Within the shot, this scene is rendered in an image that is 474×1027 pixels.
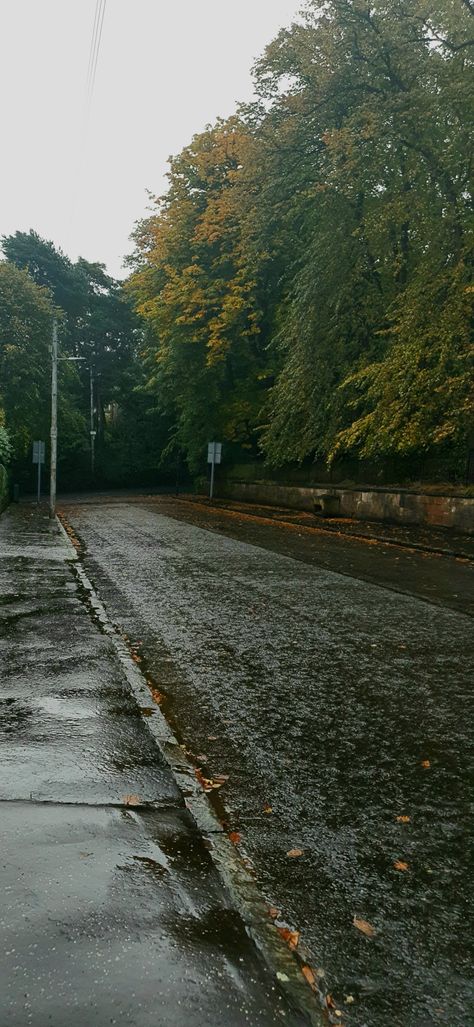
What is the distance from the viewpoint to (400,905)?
310 centimetres

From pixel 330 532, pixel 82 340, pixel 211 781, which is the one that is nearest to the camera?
pixel 211 781

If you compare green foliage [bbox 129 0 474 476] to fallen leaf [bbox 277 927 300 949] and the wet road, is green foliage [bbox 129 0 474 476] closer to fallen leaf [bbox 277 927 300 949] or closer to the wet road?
the wet road

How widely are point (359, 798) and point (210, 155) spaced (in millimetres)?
34433

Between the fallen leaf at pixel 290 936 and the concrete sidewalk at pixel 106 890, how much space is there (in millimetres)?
156

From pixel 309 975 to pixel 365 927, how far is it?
15.1 inches

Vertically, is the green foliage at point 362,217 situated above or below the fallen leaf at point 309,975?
above

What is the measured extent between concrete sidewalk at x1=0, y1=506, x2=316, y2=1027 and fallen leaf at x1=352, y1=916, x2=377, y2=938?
444mm

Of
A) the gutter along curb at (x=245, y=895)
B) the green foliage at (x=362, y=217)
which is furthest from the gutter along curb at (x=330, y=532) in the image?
the gutter along curb at (x=245, y=895)

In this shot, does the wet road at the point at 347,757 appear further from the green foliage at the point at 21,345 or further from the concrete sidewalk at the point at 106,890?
the green foliage at the point at 21,345

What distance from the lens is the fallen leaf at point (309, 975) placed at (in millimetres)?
2588

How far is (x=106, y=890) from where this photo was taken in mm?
3008

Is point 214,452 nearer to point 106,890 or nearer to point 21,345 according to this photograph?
point 21,345

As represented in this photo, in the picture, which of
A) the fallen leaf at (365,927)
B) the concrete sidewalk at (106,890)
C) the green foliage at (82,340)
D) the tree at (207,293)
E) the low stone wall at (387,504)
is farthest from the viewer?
the green foliage at (82,340)

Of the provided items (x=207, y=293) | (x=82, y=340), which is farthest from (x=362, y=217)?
(x=82, y=340)
